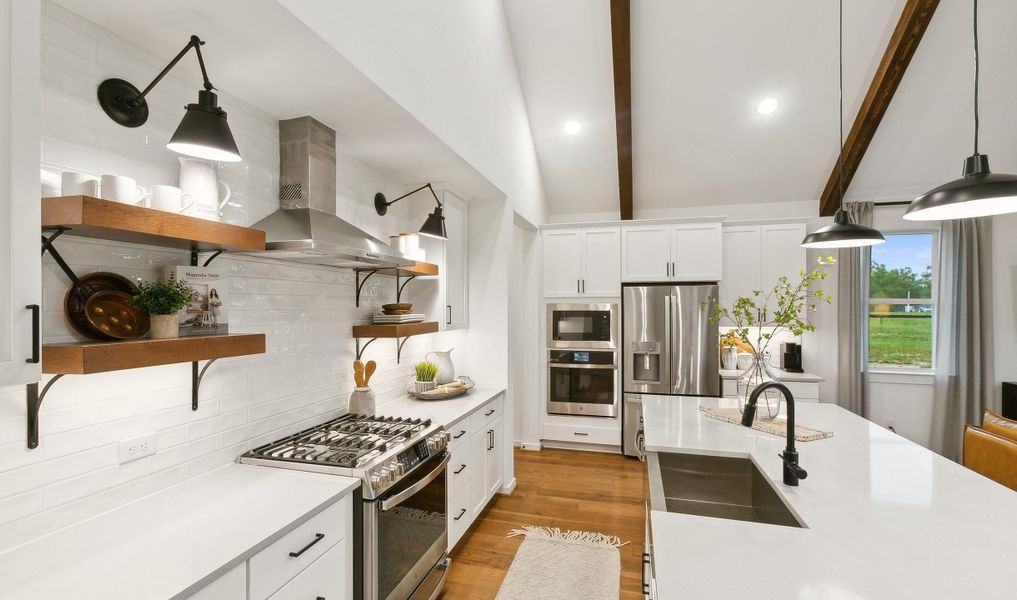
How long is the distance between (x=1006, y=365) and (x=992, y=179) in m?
4.32

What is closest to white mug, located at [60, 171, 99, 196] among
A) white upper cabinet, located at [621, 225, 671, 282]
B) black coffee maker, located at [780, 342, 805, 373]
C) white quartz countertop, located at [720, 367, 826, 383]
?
white upper cabinet, located at [621, 225, 671, 282]

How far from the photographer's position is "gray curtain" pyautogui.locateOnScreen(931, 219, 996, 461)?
4238 millimetres

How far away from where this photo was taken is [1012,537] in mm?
1238

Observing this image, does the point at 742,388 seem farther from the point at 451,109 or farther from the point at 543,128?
the point at 543,128

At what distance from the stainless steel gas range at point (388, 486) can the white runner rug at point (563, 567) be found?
1.45 feet

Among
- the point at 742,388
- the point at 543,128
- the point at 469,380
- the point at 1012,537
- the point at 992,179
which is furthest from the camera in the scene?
the point at 543,128

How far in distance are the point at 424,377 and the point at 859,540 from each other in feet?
7.70

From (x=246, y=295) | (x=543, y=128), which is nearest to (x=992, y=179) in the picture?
(x=246, y=295)

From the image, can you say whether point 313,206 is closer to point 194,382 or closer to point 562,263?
point 194,382

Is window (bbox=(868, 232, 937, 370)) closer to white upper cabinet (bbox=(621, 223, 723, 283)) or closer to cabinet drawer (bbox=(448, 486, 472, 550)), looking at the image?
white upper cabinet (bbox=(621, 223, 723, 283))

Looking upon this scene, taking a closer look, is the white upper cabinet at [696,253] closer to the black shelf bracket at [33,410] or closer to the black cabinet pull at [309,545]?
the black cabinet pull at [309,545]

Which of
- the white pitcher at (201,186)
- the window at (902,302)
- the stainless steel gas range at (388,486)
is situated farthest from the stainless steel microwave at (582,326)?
the white pitcher at (201,186)

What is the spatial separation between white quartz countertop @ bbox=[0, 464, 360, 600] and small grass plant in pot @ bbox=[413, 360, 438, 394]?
1306 mm

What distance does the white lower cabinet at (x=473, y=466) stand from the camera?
2.62 metres
